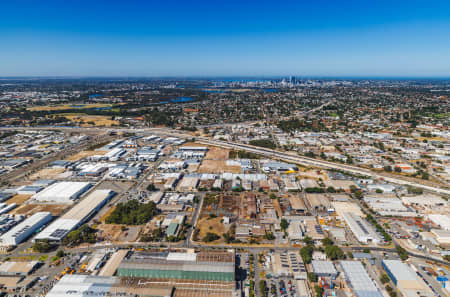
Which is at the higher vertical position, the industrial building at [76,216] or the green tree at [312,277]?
the industrial building at [76,216]

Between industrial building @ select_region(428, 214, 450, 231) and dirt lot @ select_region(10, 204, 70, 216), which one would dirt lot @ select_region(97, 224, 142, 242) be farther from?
industrial building @ select_region(428, 214, 450, 231)

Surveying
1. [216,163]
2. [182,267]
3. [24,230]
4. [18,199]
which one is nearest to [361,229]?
[182,267]

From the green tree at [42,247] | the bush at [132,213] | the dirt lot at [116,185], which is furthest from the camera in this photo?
the dirt lot at [116,185]

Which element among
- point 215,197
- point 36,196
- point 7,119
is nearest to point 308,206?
point 215,197

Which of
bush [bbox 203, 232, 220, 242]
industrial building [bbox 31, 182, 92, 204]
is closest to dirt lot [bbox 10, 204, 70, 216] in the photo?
industrial building [bbox 31, 182, 92, 204]

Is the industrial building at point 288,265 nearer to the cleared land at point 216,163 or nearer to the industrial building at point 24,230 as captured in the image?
the cleared land at point 216,163

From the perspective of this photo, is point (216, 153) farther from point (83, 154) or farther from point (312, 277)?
point (312, 277)

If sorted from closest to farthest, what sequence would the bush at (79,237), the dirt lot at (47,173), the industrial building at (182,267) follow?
the industrial building at (182,267) < the bush at (79,237) < the dirt lot at (47,173)

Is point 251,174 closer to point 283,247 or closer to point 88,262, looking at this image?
point 283,247

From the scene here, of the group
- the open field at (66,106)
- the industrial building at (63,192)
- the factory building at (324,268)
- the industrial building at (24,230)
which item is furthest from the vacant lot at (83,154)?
the open field at (66,106)
